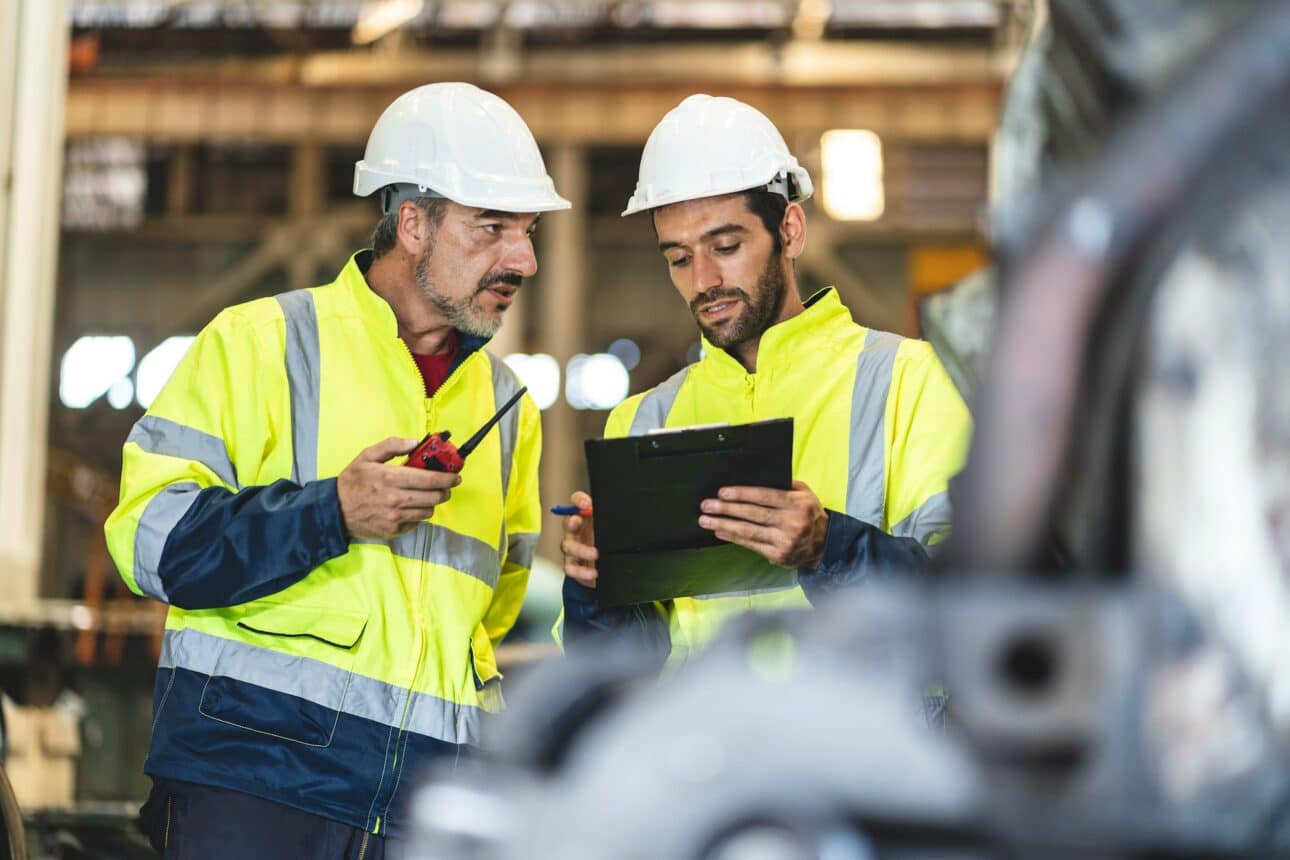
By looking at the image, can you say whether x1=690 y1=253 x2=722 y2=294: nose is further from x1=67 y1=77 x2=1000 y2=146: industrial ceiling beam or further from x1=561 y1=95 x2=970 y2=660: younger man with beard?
x1=67 y1=77 x2=1000 y2=146: industrial ceiling beam

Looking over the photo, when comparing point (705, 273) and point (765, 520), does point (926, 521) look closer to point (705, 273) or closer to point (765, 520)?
point (765, 520)

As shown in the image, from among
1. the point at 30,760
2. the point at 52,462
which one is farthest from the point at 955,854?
the point at 52,462

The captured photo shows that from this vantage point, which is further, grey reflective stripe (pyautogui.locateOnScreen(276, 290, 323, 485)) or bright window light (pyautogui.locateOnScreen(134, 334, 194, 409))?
bright window light (pyautogui.locateOnScreen(134, 334, 194, 409))

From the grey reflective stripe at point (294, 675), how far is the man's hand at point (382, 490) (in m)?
0.27

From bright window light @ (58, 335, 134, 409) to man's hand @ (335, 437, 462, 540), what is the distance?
476 inches

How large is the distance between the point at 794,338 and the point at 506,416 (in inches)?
24.6

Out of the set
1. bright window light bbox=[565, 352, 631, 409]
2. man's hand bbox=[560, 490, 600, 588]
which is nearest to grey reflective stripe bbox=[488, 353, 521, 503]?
man's hand bbox=[560, 490, 600, 588]

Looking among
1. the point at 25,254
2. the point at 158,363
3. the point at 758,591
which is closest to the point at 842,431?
the point at 758,591

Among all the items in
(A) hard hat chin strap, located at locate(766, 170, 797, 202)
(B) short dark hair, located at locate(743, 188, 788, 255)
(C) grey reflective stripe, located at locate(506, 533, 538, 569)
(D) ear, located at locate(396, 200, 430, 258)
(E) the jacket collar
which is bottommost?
(C) grey reflective stripe, located at locate(506, 533, 538, 569)

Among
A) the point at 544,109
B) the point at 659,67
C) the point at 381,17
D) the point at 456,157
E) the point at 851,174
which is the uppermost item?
the point at 381,17

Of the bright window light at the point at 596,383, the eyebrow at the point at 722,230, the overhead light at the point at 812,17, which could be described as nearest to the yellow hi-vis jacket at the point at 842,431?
the eyebrow at the point at 722,230

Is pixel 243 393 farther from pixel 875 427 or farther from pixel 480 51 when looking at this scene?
pixel 480 51

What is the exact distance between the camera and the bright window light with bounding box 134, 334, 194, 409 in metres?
13.3

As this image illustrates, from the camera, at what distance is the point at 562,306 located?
1321 cm
